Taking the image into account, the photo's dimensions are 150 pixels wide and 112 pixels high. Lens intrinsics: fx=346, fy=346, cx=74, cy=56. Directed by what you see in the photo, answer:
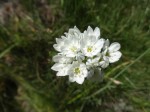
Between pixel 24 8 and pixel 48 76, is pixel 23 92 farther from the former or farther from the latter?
pixel 24 8

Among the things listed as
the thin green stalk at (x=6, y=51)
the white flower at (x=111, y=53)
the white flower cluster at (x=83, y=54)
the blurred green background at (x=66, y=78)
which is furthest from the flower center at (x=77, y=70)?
the thin green stalk at (x=6, y=51)

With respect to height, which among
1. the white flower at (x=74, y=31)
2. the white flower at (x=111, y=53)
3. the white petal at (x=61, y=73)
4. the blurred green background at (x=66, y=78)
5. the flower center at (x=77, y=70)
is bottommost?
the flower center at (x=77, y=70)

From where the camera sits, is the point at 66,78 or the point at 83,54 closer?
the point at 83,54

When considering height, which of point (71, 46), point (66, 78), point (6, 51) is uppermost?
point (6, 51)

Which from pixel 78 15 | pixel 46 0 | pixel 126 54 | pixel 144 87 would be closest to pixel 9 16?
pixel 46 0

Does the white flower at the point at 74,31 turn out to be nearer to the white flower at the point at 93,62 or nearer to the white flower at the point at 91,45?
the white flower at the point at 91,45

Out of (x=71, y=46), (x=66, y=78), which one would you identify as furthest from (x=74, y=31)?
(x=66, y=78)

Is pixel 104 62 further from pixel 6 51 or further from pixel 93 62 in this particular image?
pixel 6 51
